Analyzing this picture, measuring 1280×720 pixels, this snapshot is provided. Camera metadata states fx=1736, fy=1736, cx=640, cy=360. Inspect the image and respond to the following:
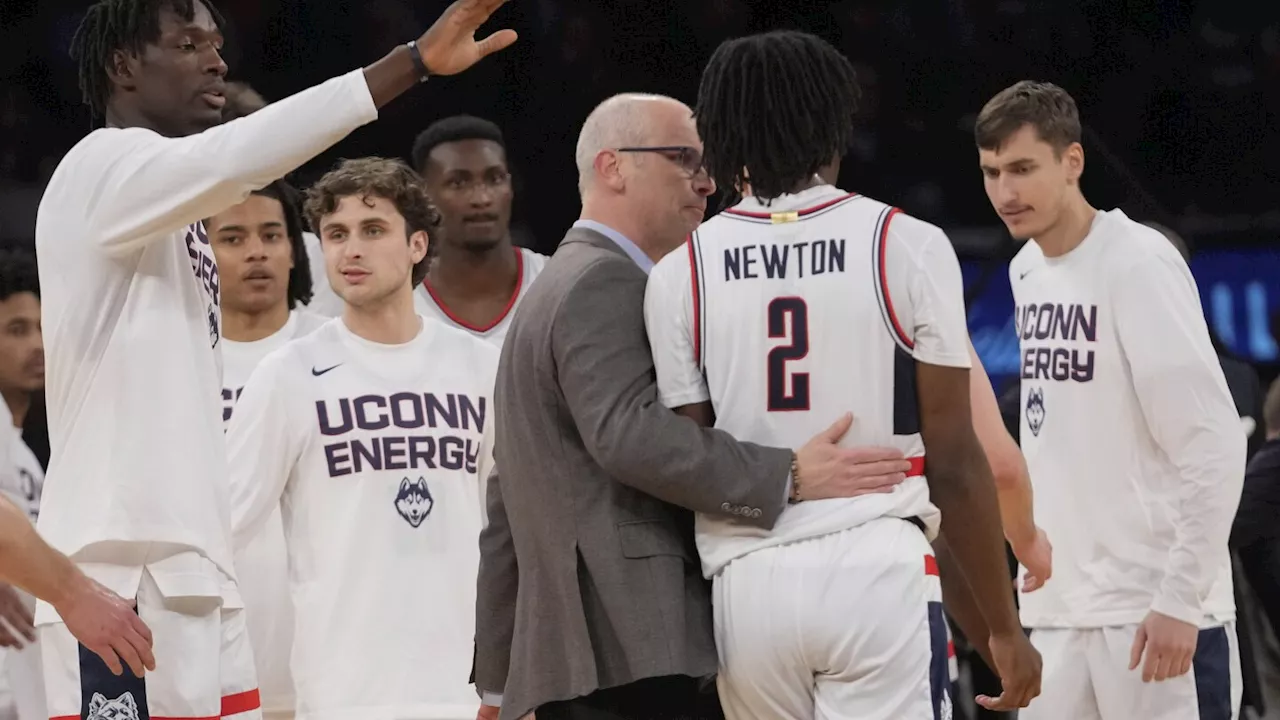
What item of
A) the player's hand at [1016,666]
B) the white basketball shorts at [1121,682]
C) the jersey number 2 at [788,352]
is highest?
the jersey number 2 at [788,352]

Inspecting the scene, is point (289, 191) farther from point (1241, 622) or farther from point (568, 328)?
point (1241, 622)

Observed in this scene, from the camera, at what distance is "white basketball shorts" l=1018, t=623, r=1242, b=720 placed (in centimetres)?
499

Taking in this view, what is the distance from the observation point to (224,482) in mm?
3854

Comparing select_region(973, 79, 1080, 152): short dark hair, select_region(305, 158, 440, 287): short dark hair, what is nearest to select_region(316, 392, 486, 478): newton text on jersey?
select_region(305, 158, 440, 287): short dark hair

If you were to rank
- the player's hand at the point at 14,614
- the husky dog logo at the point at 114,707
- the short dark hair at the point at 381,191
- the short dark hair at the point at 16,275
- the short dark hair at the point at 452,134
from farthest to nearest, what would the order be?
the short dark hair at the point at 452,134 → the short dark hair at the point at 16,275 → the short dark hair at the point at 381,191 → the player's hand at the point at 14,614 → the husky dog logo at the point at 114,707

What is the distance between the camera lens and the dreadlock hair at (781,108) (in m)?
3.55

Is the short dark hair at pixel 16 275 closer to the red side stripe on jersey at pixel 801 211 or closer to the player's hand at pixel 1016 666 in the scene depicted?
the red side stripe on jersey at pixel 801 211

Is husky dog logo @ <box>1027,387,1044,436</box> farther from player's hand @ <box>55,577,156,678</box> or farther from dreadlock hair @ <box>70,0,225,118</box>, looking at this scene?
player's hand @ <box>55,577,156,678</box>

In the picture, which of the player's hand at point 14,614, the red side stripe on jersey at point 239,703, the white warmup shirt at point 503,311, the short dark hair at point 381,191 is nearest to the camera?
the player's hand at point 14,614

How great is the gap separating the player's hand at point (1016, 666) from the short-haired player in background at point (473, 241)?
3.23 m

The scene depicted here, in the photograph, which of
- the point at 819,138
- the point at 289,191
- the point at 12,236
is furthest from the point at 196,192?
the point at 12,236

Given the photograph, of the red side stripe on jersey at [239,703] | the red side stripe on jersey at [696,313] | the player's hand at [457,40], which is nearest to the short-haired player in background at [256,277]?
the red side stripe on jersey at [239,703]

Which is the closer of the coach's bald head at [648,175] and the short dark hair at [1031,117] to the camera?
the coach's bald head at [648,175]

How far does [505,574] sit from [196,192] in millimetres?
1068
